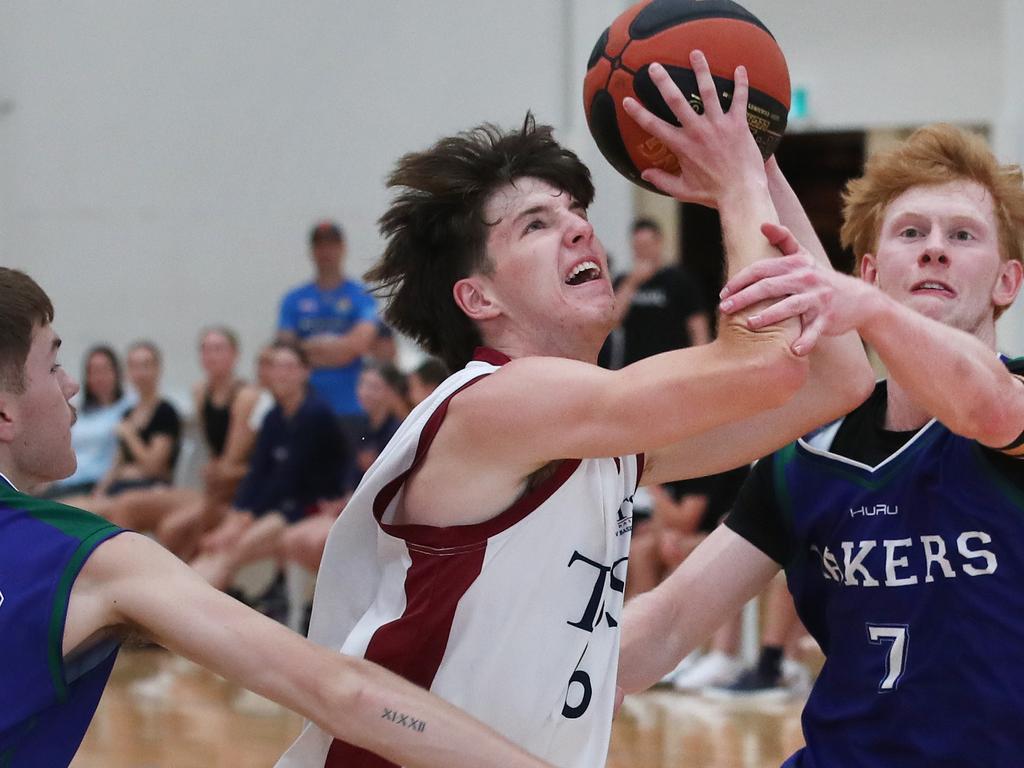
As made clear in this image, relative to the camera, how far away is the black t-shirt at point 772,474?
2.95 metres

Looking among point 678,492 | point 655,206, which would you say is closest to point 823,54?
point 655,206

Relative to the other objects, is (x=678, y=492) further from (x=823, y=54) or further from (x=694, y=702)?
(x=823, y=54)

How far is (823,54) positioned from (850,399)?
8590mm

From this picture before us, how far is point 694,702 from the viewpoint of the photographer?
23.0 feet

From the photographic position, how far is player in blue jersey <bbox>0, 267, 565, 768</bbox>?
88.1 inches

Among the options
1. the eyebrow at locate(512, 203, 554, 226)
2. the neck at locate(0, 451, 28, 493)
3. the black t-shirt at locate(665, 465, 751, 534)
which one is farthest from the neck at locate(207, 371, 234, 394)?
the neck at locate(0, 451, 28, 493)

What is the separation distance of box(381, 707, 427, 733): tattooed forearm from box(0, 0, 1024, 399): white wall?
866 centimetres

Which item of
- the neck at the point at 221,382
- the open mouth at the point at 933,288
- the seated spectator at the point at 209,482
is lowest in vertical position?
the seated spectator at the point at 209,482

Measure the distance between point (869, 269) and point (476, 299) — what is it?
2.81ft

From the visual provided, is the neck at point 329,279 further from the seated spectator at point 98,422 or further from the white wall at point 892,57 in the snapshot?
the white wall at point 892,57

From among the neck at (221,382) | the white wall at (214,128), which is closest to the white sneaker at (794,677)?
the neck at (221,382)

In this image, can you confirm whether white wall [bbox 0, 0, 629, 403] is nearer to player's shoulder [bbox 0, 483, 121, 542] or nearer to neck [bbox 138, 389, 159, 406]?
neck [bbox 138, 389, 159, 406]

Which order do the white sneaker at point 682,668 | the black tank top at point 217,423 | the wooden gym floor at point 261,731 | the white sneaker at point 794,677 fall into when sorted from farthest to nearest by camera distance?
the black tank top at point 217,423 → the white sneaker at point 682,668 → the white sneaker at point 794,677 → the wooden gym floor at point 261,731

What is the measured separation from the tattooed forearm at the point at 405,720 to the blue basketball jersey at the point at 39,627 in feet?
1.60
